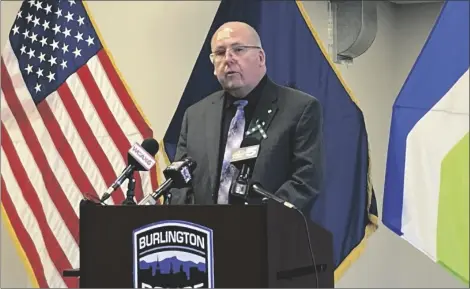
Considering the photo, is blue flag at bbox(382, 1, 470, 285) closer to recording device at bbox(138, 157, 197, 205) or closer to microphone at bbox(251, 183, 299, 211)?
microphone at bbox(251, 183, 299, 211)

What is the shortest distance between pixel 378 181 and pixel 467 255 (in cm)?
269

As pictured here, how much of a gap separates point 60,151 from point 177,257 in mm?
2035

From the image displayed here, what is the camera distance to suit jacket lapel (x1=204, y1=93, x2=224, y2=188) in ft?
7.70

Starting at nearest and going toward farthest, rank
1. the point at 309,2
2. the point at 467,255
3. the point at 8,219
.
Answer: the point at 467,255 < the point at 8,219 < the point at 309,2

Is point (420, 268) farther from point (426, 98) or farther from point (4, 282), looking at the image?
point (426, 98)

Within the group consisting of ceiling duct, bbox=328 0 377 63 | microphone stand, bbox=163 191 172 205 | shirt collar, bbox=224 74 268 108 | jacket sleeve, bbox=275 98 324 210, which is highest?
ceiling duct, bbox=328 0 377 63

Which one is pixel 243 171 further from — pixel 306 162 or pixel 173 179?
pixel 306 162

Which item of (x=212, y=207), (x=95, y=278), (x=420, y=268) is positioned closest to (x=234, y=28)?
(x=212, y=207)

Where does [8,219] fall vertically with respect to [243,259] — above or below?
above

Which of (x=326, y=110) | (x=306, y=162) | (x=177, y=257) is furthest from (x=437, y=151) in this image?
(x=326, y=110)

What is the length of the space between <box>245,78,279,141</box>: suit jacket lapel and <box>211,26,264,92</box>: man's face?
0.07 meters

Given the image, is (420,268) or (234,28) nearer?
(234,28)

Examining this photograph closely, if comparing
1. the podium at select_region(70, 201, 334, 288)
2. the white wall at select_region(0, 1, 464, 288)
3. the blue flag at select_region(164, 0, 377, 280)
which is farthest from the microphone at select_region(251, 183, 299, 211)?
the white wall at select_region(0, 1, 464, 288)

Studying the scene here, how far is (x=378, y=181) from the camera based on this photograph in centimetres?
436
